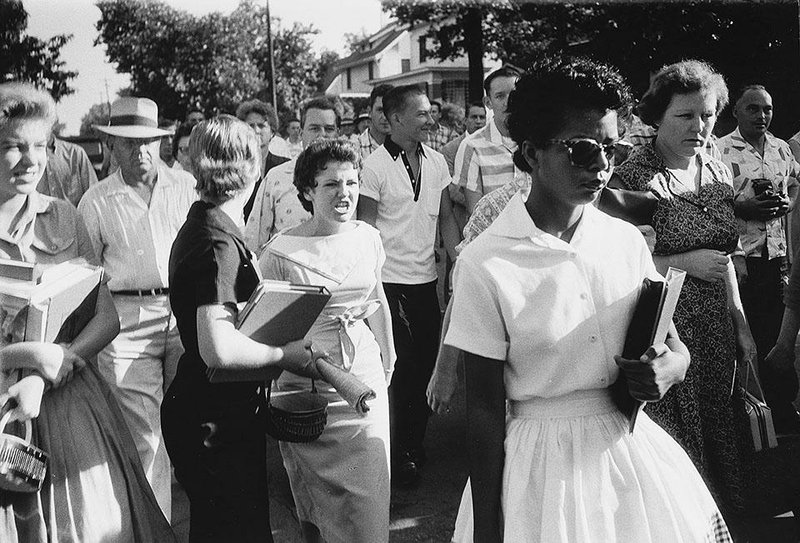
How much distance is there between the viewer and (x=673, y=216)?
362cm

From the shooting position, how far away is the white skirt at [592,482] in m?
2.16

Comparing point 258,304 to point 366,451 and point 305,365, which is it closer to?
point 305,365

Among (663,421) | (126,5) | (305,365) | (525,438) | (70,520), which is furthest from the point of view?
Result: (126,5)

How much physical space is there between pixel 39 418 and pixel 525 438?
1565 millimetres

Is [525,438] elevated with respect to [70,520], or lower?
elevated

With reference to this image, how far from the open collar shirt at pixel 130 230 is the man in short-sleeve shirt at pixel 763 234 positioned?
9.91ft

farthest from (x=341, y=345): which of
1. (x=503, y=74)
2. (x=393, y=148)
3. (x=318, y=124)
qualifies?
(x=318, y=124)

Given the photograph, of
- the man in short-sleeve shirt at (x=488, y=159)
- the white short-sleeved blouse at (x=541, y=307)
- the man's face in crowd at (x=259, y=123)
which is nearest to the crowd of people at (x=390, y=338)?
the white short-sleeved blouse at (x=541, y=307)

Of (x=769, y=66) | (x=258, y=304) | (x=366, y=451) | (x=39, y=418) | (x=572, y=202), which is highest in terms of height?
(x=769, y=66)

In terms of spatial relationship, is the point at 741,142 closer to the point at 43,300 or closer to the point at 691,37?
the point at 691,37

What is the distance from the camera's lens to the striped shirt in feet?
18.2

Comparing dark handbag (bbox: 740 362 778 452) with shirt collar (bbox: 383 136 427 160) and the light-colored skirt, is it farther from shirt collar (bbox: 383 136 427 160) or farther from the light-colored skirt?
shirt collar (bbox: 383 136 427 160)

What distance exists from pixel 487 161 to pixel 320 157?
6.20ft

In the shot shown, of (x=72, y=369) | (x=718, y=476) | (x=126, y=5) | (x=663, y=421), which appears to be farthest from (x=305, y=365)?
(x=126, y=5)
